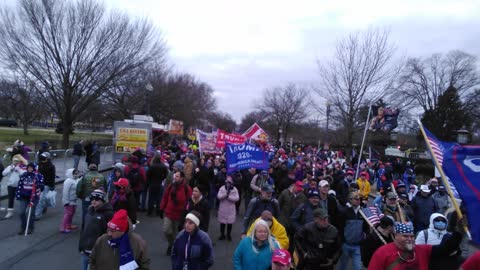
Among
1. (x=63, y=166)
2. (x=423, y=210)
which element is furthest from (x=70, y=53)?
(x=423, y=210)

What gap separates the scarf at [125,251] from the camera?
14.5 ft

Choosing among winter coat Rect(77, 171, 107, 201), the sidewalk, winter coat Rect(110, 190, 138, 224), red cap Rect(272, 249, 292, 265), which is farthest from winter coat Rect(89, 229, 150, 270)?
the sidewalk

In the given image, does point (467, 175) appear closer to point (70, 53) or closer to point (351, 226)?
point (351, 226)

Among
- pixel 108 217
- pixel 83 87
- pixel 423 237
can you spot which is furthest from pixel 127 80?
pixel 423 237

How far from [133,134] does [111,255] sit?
1552 centimetres

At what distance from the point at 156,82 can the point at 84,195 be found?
3508 centimetres

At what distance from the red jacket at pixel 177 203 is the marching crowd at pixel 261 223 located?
0.06 feet

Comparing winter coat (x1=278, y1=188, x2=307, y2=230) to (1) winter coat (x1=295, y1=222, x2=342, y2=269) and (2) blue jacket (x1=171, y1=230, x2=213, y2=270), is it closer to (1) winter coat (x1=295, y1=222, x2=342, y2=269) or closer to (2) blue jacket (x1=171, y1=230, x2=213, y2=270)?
(1) winter coat (x1=295, y1=222, x2=342, y2=269)

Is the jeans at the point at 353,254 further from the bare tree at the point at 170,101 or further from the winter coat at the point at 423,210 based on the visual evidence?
the bare tree at the point at 170,101

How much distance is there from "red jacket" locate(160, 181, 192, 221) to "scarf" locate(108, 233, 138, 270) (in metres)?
3.01

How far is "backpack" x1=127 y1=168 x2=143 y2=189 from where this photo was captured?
999 cm

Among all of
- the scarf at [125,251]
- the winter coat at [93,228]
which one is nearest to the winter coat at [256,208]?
the winter coat at [93,228]

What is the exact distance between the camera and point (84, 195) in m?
8.38

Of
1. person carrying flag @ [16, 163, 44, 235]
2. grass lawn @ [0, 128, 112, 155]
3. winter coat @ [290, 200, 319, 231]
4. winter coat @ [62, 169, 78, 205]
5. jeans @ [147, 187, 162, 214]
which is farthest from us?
grass lawn @ [0, 128, 112, 155]
